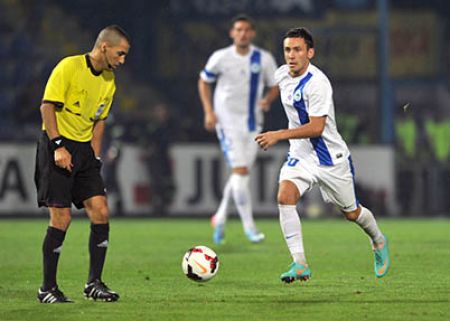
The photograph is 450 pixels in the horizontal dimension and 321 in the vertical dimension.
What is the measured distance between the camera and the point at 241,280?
9.23m

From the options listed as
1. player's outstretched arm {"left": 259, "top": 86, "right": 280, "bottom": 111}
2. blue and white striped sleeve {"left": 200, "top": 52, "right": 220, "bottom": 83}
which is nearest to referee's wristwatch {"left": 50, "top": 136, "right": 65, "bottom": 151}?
player's outstretched arm {"left": 259, "top": 86, "right": 280, "bottom": 111}

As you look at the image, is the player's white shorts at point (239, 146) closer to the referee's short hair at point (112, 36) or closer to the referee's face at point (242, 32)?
the referee's face at point (242, 32)

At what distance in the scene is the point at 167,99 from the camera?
18.6 m

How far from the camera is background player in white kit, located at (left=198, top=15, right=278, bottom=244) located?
12.7 meters

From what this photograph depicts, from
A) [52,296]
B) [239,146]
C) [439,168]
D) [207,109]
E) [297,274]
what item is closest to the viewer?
[52,296]

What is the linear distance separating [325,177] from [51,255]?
207 cm

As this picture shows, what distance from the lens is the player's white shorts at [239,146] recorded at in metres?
12.8

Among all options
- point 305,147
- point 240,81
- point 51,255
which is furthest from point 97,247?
point 240,81

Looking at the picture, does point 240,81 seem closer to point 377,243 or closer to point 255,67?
point 255,67

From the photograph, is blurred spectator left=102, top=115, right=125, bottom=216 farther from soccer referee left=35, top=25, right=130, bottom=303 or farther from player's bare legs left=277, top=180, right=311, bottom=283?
soccer referee left=35, top=25, right=130, bottom=303

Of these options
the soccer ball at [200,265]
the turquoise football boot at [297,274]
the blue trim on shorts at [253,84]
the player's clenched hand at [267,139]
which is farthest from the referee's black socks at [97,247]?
the blue trim on shorts at [253,84]

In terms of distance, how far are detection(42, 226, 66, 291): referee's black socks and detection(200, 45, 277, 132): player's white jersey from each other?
5.14m

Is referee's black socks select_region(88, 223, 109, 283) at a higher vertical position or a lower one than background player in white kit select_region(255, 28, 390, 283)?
lower

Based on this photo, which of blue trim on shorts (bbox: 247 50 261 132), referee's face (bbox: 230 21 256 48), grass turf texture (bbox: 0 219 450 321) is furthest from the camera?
blue trim on shorts (bbox: 247 50 261 132)
